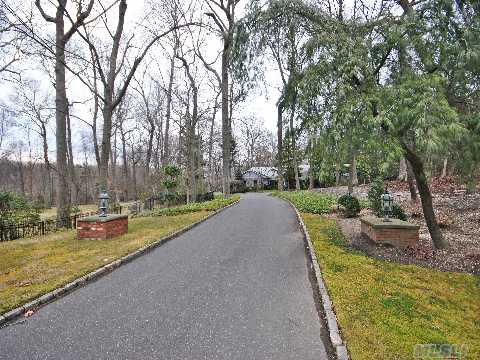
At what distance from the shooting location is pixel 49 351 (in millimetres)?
3709

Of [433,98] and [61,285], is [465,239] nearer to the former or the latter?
[433,98]

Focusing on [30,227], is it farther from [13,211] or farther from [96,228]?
[96,228]

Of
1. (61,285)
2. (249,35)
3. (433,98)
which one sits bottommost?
(61,285)

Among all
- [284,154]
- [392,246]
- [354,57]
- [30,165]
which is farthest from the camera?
[30,165]

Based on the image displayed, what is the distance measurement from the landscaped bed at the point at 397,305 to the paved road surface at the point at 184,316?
0.47 m

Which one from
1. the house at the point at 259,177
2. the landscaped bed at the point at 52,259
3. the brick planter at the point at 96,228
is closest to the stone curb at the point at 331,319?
the landscaped bed at the point at 52,259

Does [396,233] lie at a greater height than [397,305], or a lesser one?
greater

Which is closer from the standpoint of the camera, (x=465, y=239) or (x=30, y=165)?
(x=465, y=239)

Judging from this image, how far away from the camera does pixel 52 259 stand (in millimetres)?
7641

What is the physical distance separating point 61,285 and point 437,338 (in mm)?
5495

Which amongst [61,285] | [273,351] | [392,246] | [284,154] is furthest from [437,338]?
[284,154]

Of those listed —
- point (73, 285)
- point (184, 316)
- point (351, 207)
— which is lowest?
point (184, 316)

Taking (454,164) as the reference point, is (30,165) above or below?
above

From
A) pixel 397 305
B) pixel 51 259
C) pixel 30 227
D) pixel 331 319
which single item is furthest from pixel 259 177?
pixel 331 319
